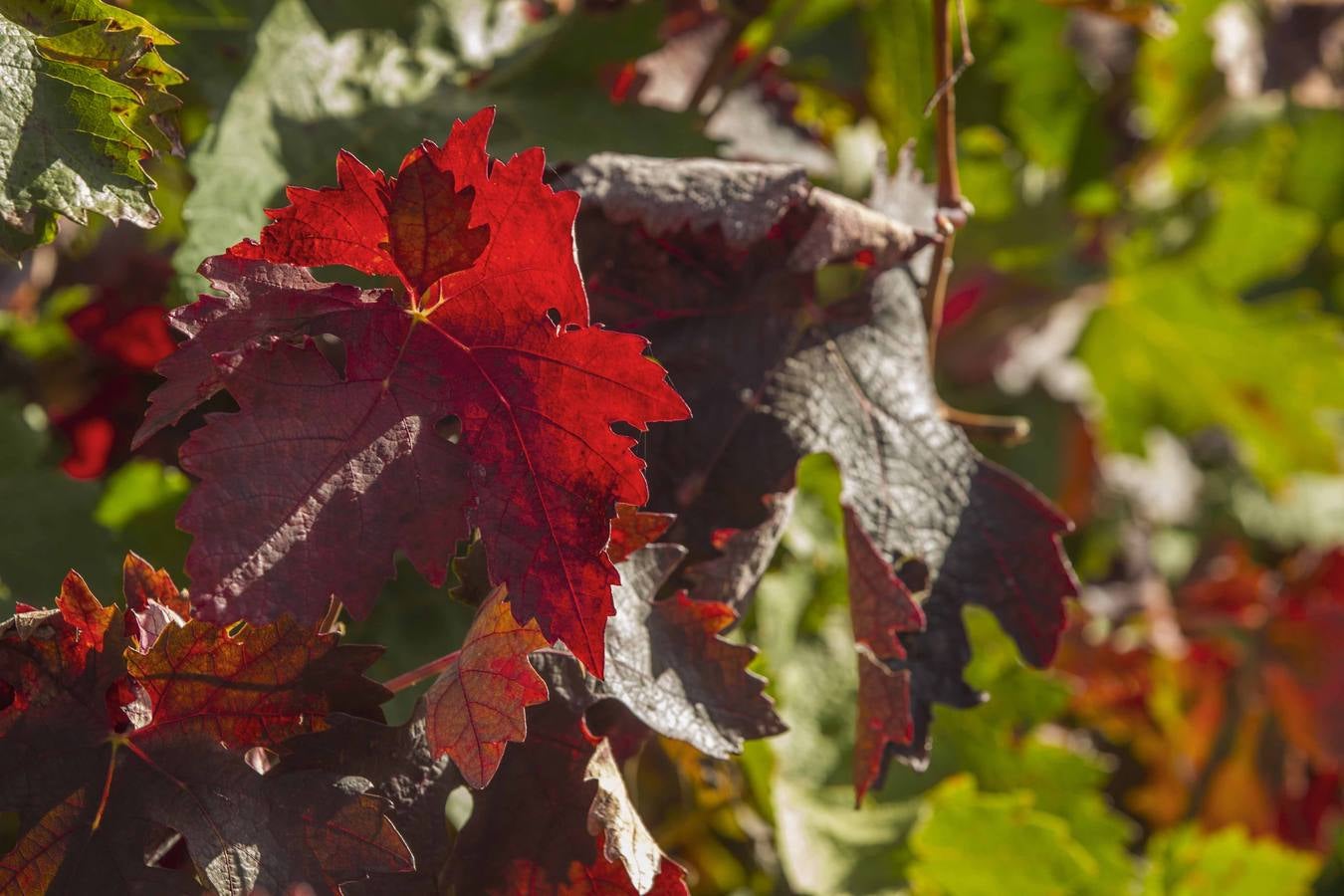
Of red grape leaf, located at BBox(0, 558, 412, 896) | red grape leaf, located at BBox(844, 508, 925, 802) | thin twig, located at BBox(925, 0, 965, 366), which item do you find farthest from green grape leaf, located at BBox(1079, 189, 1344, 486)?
red grape leaf, located at BBox(0, 558, 412, 896)

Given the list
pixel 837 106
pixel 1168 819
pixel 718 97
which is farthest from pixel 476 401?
pixel 1168 819

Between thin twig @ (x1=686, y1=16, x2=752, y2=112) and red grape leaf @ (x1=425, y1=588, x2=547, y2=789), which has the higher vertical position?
thin twig @ (x1=686, y1=16, x2=752, y2=112)

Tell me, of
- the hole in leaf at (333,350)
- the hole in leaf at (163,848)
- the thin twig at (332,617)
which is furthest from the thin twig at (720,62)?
the hole in leaf at (163,848)

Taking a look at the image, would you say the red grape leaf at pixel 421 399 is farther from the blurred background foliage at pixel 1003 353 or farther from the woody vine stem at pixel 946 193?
the woody vine stem at pixel 946 193

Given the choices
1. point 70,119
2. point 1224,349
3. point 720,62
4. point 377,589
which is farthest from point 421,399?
point 1224,349

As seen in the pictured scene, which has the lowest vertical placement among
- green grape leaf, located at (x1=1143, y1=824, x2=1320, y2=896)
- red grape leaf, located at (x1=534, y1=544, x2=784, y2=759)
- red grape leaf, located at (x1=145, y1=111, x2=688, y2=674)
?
green grape leaf, located at (x1=1143, y1=824, x2=1320, y2=896)

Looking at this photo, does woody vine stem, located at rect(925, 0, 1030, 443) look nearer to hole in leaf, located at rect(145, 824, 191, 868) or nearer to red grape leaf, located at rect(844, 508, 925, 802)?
red grape leaf, located at rect(844, 508, 925, 802)
